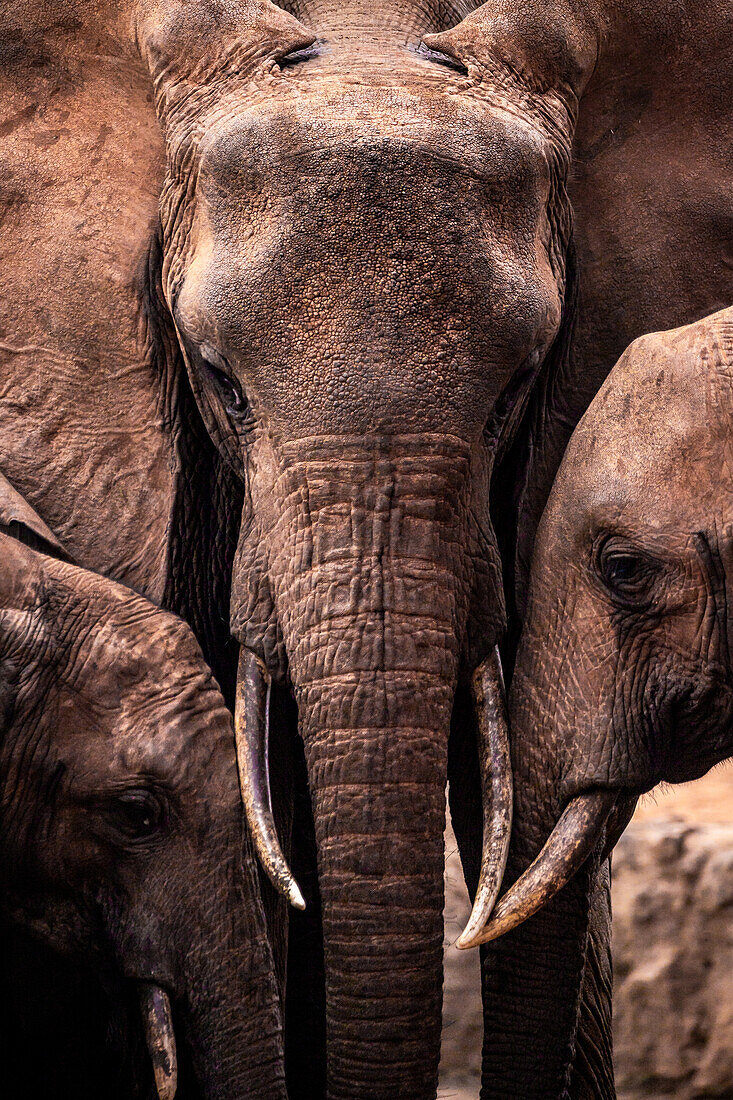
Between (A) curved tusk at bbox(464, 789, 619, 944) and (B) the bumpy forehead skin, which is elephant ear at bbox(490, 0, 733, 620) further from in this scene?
(A) curved tusk at bbox(464, 789, 619, 944)

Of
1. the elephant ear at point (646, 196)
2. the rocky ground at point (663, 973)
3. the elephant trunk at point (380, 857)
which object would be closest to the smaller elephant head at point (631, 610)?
the elephant trunk at point (380, 857)

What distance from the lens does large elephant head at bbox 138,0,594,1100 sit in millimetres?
1813

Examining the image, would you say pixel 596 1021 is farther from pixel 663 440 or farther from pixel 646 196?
pixel 646 196

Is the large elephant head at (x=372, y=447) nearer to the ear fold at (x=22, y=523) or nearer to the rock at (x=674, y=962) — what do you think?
the ear fold at (x=22, y=523)

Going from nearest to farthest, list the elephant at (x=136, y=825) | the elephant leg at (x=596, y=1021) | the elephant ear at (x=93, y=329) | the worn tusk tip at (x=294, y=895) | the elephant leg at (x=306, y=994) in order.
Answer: the worn tusk tip at (x=294, y=895) < the elephant at (x=136, y=825) < the elephant ear at (x=93, y=329) < the elephant leg at (x=596, y=1021) < the elephant leg at (x=306, y=994)

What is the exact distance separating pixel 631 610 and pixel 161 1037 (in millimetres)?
749

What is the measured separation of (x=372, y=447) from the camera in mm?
1808

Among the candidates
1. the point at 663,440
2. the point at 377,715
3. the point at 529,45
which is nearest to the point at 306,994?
the point at 377,715

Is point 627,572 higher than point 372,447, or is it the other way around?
point 372,447

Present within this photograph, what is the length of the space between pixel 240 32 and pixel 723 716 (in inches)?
40.6

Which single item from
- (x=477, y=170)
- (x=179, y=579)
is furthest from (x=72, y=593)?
(x=477, y=170)

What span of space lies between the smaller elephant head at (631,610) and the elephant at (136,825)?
322 mm

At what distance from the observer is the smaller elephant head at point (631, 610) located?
1.88m

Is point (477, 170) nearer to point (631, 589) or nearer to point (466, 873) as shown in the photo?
point (631, 589)
